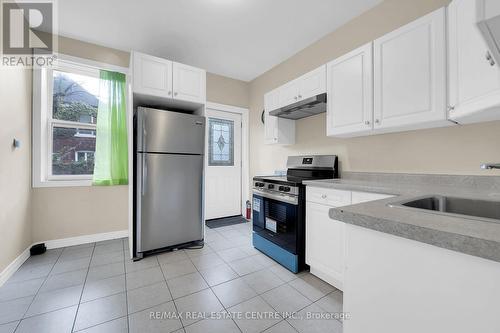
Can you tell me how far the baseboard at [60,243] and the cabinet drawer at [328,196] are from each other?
2.66 m

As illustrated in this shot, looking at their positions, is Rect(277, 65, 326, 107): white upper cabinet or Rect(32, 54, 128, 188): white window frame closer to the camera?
Rect(277, 65, 326, 107): white upper cabinet

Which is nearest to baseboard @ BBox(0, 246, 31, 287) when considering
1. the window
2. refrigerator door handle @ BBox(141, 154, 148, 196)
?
the window

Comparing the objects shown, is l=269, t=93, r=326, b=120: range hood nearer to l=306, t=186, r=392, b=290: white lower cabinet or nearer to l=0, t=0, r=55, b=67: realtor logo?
l=306, t=186, r=392, b=290: white lower cabinet

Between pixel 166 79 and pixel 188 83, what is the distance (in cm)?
27

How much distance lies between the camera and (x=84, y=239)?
2746mm

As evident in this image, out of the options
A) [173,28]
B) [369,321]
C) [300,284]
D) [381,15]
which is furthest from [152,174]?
[381,15]

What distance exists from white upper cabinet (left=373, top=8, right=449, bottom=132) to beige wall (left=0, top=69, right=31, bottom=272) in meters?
3.27

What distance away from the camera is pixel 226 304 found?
1.62m

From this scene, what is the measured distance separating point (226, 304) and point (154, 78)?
8.05 ft

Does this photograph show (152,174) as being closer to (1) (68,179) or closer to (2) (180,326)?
(1) (68,179)

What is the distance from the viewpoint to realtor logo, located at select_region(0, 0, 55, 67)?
2012mm

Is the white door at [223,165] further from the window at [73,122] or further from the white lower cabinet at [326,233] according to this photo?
the white lower cabinet at [326,233]

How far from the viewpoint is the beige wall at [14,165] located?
6.15ft

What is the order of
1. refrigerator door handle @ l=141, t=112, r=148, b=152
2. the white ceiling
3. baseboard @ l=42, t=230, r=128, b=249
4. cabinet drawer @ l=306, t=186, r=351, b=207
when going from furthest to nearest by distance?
baseboard @ l=42, t=230, r=128, b=249 < refrigerator door handle @ l=141, t=112, r=148, b=152 < the white ceiling < cabinet drawer @ l=306, t=186, r=351, b=207
